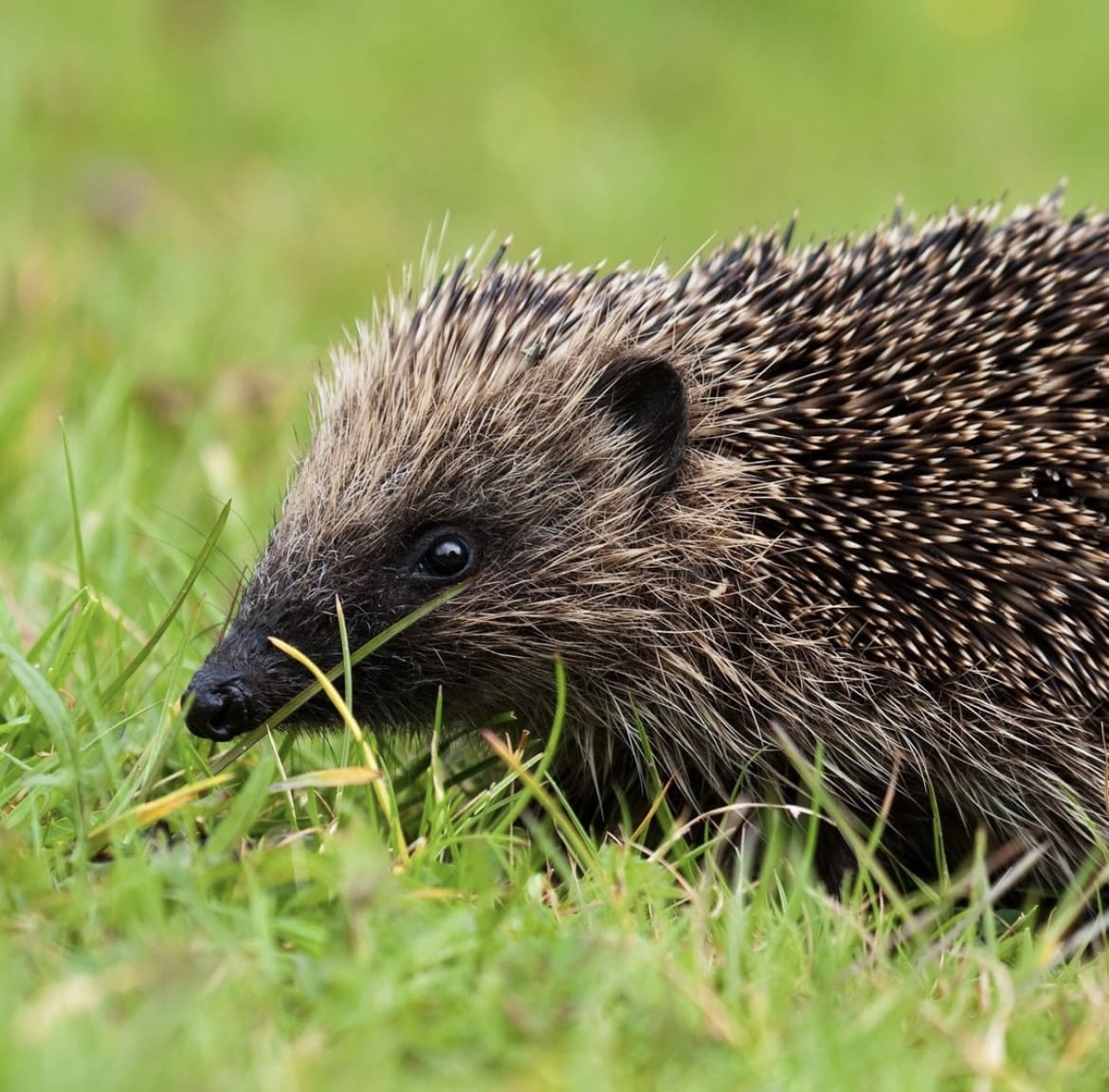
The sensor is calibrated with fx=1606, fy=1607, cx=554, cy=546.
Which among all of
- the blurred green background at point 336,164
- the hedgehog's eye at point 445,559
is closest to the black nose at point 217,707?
the hedgehog's eye at point 445,559

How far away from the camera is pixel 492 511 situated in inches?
177

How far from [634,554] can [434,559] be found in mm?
572

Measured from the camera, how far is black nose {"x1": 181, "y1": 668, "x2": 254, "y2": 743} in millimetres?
3951

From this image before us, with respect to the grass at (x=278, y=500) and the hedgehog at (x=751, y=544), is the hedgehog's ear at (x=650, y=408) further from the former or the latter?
the grass at (x=278, y=500)

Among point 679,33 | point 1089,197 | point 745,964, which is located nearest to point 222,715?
point 745,964

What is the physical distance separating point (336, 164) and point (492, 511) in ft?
26.4

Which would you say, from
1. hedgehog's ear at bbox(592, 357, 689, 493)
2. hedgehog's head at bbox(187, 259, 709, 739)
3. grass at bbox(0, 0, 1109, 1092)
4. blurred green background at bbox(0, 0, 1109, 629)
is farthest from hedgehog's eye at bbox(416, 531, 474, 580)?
blurred green background at bbox(0, 0, 1109, 629)

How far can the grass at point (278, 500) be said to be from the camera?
9.28 feet

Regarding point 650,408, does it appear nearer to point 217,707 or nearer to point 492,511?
point 492,511

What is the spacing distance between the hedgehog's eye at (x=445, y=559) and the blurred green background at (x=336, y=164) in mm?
957

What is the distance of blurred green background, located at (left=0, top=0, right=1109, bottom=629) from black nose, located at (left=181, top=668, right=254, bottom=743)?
36.4 inches

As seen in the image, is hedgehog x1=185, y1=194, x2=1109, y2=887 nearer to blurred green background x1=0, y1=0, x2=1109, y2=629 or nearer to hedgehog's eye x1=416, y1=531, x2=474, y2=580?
hedgehog's eye x1=416, y1=531, x2=474, y2=580

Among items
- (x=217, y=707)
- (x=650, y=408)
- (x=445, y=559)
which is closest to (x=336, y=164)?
(x=650, y=408)

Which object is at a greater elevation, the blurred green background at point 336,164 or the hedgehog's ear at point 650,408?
the blurred green background at point 336,164
